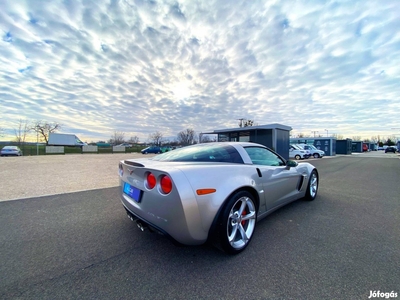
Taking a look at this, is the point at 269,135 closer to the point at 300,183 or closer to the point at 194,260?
the point at 300,183

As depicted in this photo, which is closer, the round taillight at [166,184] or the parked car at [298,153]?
the round taillight at [166,184]

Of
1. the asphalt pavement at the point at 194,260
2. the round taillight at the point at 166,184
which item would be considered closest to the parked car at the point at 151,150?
the asphalt pavement at the point at 194,260

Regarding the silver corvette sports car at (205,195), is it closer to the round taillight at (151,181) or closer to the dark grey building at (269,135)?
the round taillight at (151,181)

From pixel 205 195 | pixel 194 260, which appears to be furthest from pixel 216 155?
pixel 194 260

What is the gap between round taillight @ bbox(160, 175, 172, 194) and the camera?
6.19 feet

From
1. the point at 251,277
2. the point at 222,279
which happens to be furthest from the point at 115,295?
the point at 251,277

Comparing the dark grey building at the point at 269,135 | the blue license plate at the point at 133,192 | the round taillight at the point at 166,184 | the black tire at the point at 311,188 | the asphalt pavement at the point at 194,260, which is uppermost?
the dark grey building at the point at 269,135

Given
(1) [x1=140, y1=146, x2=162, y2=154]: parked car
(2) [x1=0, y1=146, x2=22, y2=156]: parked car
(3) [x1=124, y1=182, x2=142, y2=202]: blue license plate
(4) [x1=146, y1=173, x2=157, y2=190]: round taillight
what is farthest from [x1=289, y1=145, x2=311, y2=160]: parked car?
(2) [x1=0, y1=146, x2=22, y2=156]: parked car

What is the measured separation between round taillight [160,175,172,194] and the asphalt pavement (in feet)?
2.76

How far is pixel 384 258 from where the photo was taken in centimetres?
208

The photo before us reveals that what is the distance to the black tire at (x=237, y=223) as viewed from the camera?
2.06 meters

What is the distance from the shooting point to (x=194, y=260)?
2.07m

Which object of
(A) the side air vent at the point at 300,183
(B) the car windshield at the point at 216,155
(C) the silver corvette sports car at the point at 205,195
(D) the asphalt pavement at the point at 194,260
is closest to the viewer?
(D) the asphalt pavement at the point at 194,260

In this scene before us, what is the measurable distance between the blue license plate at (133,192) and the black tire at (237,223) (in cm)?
100
